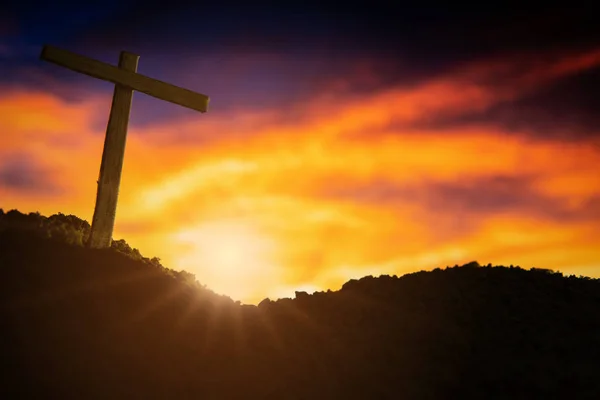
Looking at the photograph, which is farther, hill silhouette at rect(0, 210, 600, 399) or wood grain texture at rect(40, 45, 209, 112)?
wood grain texture at rect(40, 45, 209, 112)

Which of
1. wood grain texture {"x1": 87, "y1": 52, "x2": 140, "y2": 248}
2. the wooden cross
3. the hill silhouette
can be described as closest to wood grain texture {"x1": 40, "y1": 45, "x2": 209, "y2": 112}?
the wooden cross

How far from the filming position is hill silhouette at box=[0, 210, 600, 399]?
30.9 feet

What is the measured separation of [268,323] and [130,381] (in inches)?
149

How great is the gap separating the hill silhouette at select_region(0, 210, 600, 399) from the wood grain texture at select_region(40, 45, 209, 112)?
3652 mm

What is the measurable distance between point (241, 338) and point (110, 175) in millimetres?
4663

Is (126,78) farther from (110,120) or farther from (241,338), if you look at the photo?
(241,338)

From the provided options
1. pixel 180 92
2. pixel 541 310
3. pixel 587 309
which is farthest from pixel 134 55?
pixel 587 309

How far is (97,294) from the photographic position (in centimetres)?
1060

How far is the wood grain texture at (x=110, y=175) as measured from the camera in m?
11.4

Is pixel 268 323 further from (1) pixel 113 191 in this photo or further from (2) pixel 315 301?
(1) pixel 113 191

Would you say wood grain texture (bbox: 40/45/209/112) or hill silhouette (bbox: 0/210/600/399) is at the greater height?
wood grain texture (bbox: 40/45/209/112)

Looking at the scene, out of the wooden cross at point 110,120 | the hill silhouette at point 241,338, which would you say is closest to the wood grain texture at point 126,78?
the wooden cross at point 110,120

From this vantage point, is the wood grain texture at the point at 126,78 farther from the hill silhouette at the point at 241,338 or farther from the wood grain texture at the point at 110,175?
the hill silhouette at the point at 241,338

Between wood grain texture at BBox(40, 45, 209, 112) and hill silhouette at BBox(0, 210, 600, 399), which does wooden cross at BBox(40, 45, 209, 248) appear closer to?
wood grain texture at BBox(40, 45, 209, 112)
